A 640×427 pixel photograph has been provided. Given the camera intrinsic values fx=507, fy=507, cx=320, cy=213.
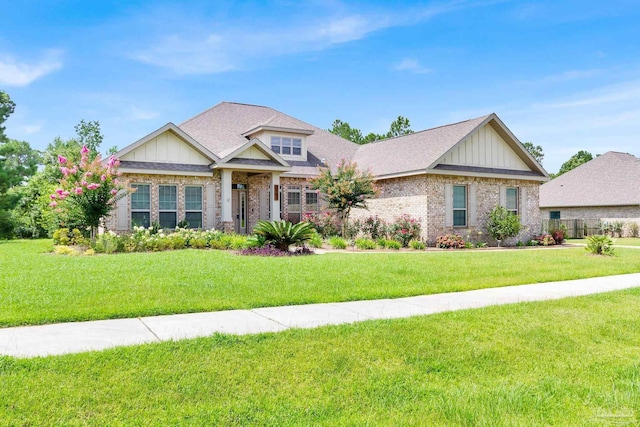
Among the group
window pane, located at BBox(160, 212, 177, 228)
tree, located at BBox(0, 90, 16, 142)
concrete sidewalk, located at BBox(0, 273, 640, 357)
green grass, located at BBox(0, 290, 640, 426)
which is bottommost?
green grass, located at BBox(0, 290, 640, 426)

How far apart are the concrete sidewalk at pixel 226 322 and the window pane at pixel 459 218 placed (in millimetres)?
13026

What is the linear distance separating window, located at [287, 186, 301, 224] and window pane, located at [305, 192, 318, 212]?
0.47m

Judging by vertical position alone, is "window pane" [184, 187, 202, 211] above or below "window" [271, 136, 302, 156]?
below

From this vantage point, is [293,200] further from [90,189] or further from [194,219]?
[90,189]

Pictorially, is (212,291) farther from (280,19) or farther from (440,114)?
(440,114)

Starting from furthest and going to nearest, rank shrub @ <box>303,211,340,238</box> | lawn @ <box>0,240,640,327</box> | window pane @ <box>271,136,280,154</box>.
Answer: window pane @ <box>271,136,280,154</box> → shrub @ <box>303,211,340,238</box> → lawn @ <box>0,240,640,327</box>

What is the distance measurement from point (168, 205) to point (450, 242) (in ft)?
39.2

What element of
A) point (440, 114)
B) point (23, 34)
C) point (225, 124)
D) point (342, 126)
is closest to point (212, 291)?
point (23, 34)

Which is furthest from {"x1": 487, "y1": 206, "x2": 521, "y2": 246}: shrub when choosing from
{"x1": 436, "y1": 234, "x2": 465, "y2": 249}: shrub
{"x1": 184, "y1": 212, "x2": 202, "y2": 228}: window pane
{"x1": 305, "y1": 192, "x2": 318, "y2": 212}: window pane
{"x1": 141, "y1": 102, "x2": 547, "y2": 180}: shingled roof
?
{"x1": 184, "y1": 212, "x2": 202, "y2": 228}: window pane

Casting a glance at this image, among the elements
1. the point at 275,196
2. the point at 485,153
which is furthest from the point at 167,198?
the point at 485,153

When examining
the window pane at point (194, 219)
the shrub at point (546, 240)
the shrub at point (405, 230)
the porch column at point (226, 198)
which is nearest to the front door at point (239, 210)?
the porch column at point (226, 198)

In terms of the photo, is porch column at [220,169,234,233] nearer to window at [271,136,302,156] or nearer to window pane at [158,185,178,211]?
window pane at [158,185,178,211]

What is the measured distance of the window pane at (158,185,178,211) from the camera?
21062 millimetres

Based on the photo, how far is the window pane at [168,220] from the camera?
21028mm
